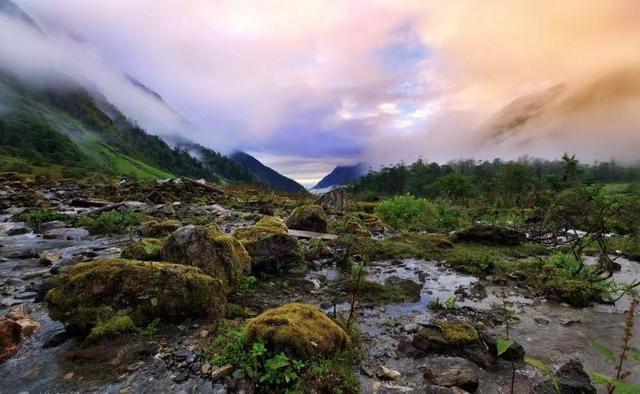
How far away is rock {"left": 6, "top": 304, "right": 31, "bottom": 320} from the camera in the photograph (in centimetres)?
731

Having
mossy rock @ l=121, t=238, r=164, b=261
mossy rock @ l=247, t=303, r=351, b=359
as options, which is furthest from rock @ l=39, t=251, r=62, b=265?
mossy rock @ l=247, t=303, r=351, b=359

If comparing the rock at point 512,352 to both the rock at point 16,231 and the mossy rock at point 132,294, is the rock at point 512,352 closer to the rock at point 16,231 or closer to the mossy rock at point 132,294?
the mossy rock at point 132,294

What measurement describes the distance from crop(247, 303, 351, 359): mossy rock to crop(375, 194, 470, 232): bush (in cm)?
1699

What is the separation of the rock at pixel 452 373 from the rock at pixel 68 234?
15.6 m

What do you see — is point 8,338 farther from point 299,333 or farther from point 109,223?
point 109,223

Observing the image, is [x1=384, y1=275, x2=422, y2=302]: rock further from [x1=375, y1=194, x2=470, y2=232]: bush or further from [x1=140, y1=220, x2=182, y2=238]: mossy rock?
[x1=375, y1=194, x2=470, y2=232]: bush

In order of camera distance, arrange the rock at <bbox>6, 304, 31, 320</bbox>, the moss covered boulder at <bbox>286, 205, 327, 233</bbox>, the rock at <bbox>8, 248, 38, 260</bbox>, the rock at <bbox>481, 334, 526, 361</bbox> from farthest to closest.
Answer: the moss covered boulder at <bbox>286, 205, 327, 233</bbox> < the rock at <bbox>8, 248, 38, 260</bbox> < the rock at <bbox>6, 304, 31, 320</bbox> < the rock at <bbox>481, 334, 526, 361</bbox>

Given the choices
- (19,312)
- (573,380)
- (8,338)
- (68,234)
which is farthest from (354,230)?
(8,338)

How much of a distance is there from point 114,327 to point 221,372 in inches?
98.1

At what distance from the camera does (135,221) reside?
19.2 m

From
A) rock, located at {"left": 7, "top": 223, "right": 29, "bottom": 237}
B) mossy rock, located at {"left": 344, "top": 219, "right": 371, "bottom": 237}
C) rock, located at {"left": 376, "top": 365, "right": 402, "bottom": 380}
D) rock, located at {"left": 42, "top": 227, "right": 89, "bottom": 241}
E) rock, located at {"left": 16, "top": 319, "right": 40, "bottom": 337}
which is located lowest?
rock, located at {"left": 376, "top": 365, "right": 402, "bottom": 380}

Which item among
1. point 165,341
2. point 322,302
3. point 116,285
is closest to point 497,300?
point 322,302

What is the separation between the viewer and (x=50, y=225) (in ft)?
60.5

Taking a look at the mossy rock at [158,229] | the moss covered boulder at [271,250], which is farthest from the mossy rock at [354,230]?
the mossy rock at [158,229]
